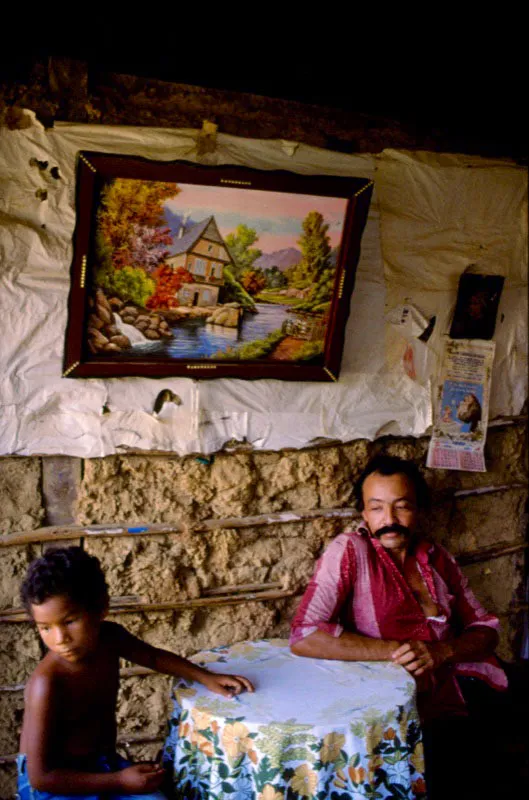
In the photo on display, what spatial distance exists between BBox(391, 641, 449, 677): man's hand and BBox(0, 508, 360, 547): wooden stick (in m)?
0.63

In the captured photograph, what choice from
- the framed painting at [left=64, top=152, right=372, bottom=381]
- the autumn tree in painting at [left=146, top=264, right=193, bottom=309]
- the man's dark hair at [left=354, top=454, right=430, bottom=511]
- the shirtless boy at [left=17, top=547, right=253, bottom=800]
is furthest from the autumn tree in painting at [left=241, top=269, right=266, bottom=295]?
the shirtless boy at [left=17, top=547, right=253, bottom=800]

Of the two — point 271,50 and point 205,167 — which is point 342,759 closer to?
point 205,167

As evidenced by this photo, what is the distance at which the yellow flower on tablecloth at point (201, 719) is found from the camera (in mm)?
2112

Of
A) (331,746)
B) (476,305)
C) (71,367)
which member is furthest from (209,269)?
(331,746)

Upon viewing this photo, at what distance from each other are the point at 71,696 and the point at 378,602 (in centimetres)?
114

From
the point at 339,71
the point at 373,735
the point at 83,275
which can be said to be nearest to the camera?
the point at 373,735

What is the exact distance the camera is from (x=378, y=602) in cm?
278

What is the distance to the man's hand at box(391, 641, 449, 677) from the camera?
2.55 meters

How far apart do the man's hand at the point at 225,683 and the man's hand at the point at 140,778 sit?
0.26 metres

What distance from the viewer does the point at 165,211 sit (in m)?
2.48

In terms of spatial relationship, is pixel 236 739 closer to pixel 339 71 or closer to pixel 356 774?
pixel 356 774

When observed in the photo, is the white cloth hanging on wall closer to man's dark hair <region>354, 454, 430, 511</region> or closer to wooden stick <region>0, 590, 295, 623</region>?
man's dark hair <region>354, 454, 430, 511</region>

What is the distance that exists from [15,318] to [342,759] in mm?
1589

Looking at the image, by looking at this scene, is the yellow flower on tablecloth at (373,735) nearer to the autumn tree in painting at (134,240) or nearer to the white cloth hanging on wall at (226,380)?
the white cloth hanging on wall at (226,380)
